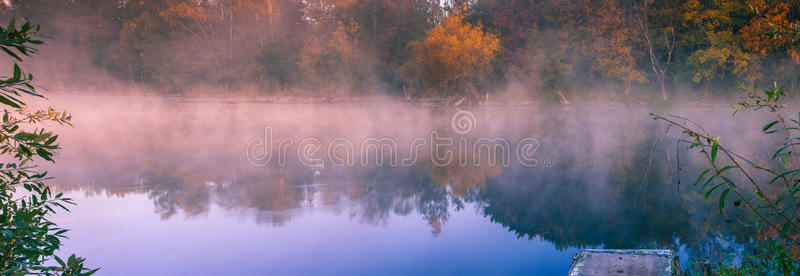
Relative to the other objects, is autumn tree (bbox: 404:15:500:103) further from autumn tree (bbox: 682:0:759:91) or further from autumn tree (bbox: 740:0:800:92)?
autumn tree (bbox: 740:0:800:92)

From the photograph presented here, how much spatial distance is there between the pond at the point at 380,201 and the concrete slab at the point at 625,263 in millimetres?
1982

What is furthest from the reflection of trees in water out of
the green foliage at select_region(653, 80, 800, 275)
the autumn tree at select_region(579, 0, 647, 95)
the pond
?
the autumn tree at select_region(579, 0, 647, 95)

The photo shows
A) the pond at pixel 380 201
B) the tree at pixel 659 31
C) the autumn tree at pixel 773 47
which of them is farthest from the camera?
the tree at pixel 659 31

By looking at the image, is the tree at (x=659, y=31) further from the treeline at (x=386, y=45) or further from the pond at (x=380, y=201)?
the pond at (x=380, y=201)

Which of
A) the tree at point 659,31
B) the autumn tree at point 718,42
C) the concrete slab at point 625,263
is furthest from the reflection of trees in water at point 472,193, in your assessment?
the tree at point 659,31

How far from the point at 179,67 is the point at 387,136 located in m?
31.8

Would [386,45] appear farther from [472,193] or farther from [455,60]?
[472,193]

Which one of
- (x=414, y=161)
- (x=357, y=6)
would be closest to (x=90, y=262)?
(x=414, y=161)

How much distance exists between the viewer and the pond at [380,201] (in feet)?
23.2

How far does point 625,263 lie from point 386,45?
43399mm

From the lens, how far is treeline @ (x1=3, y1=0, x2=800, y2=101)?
111 feet

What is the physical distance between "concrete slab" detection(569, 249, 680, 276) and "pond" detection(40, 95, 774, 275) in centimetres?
198

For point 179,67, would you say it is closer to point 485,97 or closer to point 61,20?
point 61,20

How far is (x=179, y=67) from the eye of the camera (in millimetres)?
42406
